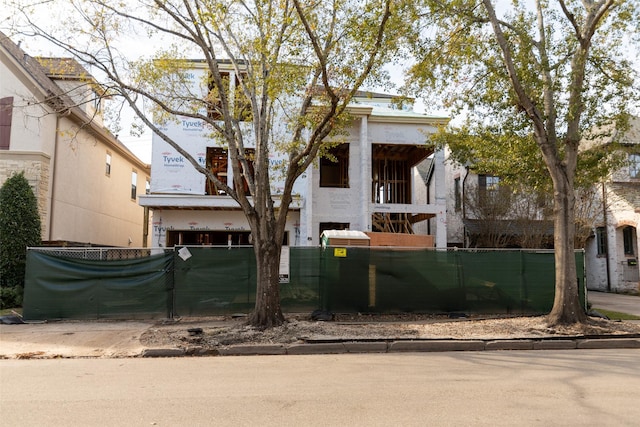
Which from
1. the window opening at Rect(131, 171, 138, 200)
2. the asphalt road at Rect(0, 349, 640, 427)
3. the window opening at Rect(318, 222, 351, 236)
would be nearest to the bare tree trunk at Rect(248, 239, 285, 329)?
the asphalt road at Rect(0, 349, 640, 427)

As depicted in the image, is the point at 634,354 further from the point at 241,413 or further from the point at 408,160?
the point at 408,160

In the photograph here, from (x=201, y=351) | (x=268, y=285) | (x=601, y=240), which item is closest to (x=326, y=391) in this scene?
(x=201, y=351)

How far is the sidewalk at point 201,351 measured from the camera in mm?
8977

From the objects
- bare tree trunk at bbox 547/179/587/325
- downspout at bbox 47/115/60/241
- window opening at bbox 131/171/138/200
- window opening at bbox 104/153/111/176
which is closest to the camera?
bare tree trunk at bbox 547/179/587/325

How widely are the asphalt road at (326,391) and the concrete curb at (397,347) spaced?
0.41 metres

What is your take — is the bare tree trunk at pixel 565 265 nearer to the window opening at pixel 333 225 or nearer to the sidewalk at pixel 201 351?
the sidewalk at pixel 201 351

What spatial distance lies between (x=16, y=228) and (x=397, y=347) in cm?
1316

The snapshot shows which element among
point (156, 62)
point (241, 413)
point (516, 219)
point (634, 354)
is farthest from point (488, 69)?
point (516, 219)

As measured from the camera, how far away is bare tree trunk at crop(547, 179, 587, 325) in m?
11.0

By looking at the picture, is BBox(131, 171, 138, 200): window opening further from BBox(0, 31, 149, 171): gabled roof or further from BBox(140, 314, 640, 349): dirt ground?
BBox(140, 314, 640, 349): dirt ground

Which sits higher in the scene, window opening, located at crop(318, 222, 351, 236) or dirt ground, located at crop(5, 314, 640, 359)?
window opening, located at crop(318, 222, 351, 236)

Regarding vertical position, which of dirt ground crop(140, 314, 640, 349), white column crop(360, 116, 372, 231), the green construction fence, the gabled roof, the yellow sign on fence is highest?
the gabled roof

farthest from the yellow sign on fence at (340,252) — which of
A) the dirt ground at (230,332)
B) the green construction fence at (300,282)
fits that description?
the dirt ground at (230,332)

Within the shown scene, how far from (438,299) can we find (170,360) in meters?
7.36
